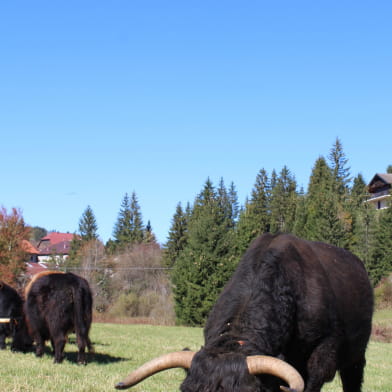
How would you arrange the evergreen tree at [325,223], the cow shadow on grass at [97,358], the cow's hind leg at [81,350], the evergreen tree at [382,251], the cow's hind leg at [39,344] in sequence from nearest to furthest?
the cow's hind leg at [81,350], the cow shadow on grass at [97,358], the cow's hind leg at [39,344], the evergreen tree at [325,223], the evergreen tree at [382,251]

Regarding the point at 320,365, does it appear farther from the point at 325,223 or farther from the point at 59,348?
the point at 325,223

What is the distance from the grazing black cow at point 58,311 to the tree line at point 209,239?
11.9 metres

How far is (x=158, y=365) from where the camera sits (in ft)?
14.8

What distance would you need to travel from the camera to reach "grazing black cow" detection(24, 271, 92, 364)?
11.7 meters

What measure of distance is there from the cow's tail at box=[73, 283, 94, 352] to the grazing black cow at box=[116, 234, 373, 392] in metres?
6.13

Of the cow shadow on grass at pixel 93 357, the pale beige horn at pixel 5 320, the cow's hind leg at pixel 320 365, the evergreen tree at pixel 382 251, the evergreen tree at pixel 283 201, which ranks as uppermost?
the evergreen tree at pixel 283 201

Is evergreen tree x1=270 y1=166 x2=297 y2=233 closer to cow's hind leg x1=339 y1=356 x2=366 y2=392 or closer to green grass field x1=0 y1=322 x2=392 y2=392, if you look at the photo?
green grass field x1=0 y1=322 x2=392 y2=392

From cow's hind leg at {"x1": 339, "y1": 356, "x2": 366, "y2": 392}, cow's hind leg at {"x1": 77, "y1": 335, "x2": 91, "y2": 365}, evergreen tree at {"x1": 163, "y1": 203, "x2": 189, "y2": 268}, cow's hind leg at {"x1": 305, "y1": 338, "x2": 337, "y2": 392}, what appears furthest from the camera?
evergreen tree at {"x1": 163, "y1": 203, "x2": 189, "y2": 268}

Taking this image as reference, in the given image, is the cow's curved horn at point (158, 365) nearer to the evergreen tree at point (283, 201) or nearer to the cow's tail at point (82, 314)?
the cow's tail at point (82, 314)

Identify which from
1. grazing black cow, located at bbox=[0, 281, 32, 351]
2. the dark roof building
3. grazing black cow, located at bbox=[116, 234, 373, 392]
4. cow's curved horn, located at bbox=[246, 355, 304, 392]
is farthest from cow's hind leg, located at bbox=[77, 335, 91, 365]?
the dark roof building

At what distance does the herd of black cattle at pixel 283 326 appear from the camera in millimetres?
4242

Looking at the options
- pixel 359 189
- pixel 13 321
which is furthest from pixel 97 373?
pixel 359 189

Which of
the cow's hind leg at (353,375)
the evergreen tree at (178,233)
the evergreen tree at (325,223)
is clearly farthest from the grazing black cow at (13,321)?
the evergreen tree at (178,233)

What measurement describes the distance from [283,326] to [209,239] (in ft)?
86.6
